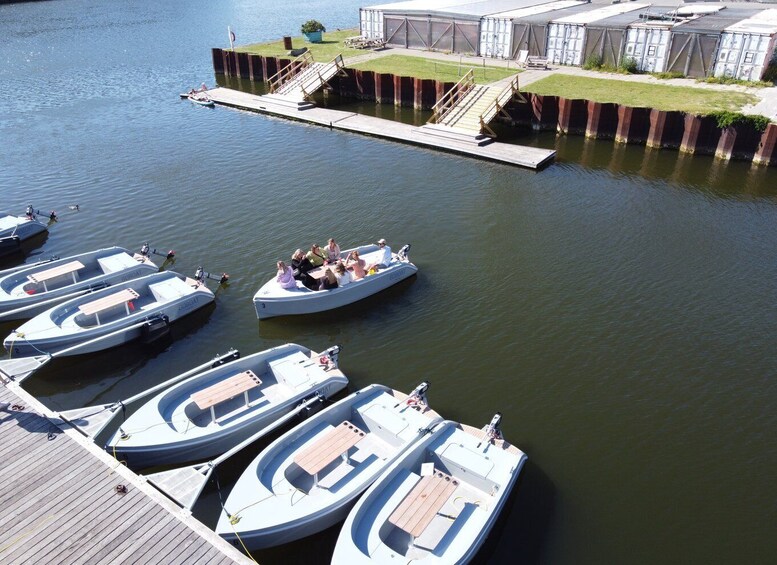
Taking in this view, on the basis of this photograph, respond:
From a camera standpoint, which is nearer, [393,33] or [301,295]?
[301,295]

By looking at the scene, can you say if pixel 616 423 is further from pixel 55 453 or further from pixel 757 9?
pixel 757 9

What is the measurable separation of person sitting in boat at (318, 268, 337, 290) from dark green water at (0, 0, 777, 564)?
121 centimetres

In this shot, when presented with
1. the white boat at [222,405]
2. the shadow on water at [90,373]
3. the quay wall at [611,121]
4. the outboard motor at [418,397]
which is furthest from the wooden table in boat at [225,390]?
the quay wall at [611,121]

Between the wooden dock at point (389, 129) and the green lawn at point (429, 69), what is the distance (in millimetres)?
6730

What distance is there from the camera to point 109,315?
19859 millimetres

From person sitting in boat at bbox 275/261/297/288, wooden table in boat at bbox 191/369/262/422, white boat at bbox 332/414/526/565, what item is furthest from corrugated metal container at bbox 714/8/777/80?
wooden table in boat at bbox 191/369/262/422

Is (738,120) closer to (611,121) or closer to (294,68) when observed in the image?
(611,121)

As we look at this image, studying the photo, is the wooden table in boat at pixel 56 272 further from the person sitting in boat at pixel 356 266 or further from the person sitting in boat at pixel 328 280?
the person sitting in boat at pixel 356 266

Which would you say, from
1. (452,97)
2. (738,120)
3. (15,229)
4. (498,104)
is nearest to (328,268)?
(15,229)

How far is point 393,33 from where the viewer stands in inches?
2158

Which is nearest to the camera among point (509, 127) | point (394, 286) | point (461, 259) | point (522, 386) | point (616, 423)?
point (616, 423)

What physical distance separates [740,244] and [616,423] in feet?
45.3

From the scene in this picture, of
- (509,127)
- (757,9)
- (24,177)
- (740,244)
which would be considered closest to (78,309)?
(24,177)

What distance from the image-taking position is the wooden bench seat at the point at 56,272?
68.1 feet
